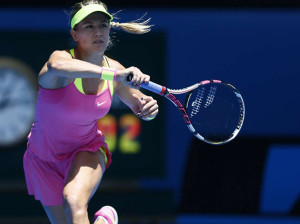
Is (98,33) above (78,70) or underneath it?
above

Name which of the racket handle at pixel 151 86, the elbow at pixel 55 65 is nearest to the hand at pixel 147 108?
the racket handle at pixel 151 86

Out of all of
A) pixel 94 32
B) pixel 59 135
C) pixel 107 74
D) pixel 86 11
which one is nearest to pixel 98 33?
pixel 94 32

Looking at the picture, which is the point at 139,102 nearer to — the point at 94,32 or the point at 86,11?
the point at 94,32

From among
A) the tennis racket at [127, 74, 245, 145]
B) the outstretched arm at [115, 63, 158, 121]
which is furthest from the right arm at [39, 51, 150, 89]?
the tennis racket at [127, 74, 245, 145]

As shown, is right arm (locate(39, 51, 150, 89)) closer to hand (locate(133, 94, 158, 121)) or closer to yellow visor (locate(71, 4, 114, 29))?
yellow visor (locate(71, 4, 114, 29))

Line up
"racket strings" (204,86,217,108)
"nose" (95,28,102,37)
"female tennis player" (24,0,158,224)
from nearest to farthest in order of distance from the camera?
1. "female tennis player" (24,0,158,224)
2. "nose" (95,28,102,37)
3. "racket strings" (204,86,217,108)

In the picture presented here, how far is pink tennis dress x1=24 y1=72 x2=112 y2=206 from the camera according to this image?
432 cm

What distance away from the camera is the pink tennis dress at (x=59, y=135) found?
4324mm

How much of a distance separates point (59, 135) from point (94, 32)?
0.63 m

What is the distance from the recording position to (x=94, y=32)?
429 cm

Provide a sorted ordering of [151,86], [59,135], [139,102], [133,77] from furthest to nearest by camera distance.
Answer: [139,102], [59,135], [151,86], [133,77]

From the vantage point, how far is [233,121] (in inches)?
194

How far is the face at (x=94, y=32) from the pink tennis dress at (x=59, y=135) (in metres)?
0.24

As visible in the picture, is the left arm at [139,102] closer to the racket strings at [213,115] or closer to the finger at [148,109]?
the finger at [148,109]
